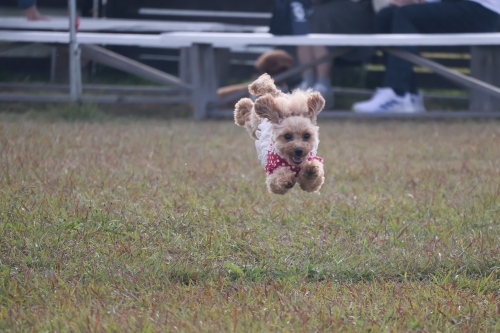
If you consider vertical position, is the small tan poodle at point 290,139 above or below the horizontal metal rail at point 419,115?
above

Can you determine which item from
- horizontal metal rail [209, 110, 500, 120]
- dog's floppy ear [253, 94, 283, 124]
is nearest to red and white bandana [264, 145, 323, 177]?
dog's floppy ear [253, 94, 283, 124]

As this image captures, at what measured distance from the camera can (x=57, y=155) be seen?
4.97m

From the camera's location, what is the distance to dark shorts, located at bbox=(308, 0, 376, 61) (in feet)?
27.3

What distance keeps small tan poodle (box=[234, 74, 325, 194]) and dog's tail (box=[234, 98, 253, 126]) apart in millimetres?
271

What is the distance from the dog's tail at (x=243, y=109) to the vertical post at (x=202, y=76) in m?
4.05

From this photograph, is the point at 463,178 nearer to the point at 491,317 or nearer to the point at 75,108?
the point at 491,317

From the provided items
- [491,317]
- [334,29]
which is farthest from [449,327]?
[334,29]

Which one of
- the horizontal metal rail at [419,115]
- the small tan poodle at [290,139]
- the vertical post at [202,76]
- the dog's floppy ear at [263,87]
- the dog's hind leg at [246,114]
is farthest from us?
the vertical post at [202,76]

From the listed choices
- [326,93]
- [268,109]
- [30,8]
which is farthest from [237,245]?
[30,8]

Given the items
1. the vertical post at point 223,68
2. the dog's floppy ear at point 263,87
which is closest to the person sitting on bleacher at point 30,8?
the vertical post at point 223,68

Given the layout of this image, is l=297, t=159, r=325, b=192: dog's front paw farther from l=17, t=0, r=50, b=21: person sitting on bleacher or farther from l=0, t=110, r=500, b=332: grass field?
l=17, t=0, r=50, b=21: person sitting on bleacher

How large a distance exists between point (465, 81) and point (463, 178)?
304cm

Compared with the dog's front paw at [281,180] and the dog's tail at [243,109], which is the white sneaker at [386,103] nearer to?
the dog's tail at [243,109]

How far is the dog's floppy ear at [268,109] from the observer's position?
10.2 feet
